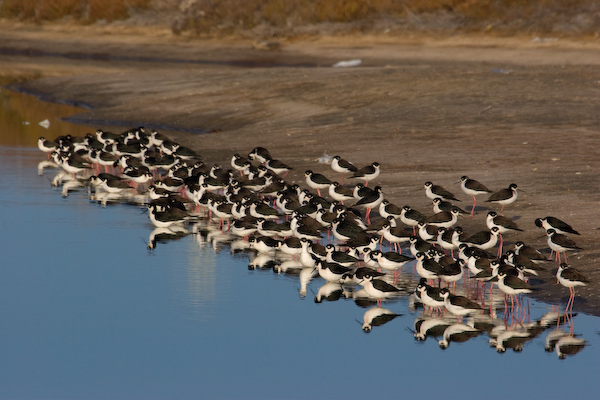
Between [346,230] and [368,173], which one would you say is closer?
[346,230]

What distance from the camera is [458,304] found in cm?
1217

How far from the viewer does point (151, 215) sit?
18.0 metres

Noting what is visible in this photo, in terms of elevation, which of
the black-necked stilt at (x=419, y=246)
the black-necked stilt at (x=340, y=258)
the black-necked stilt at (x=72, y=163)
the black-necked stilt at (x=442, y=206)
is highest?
the black-necked stilt at (x=442, y=206)

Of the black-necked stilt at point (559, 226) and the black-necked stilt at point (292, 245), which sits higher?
the black-necked stilt at point (559, 226)

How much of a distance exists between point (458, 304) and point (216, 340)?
3.12m

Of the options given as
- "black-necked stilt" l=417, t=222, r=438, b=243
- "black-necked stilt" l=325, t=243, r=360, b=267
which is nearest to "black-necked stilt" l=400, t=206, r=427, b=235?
"black-necked stilt" l=417, t=222, r=438, b=243

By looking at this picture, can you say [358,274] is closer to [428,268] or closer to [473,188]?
[428,268]

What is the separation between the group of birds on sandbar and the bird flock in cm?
2

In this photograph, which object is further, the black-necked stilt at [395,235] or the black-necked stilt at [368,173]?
the black-necked stilt at [368,173]

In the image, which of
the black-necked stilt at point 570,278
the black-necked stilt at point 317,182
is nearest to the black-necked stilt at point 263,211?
the black-necked stilt at point 317,182

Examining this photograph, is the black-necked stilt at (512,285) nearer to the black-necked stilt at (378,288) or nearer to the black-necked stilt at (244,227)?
the black-necked stilt at (378,288)

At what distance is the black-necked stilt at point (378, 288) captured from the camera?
1326cm

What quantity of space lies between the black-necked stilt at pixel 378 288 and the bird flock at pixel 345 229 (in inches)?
0.7

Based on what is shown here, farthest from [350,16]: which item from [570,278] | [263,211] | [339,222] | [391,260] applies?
[570,278]
